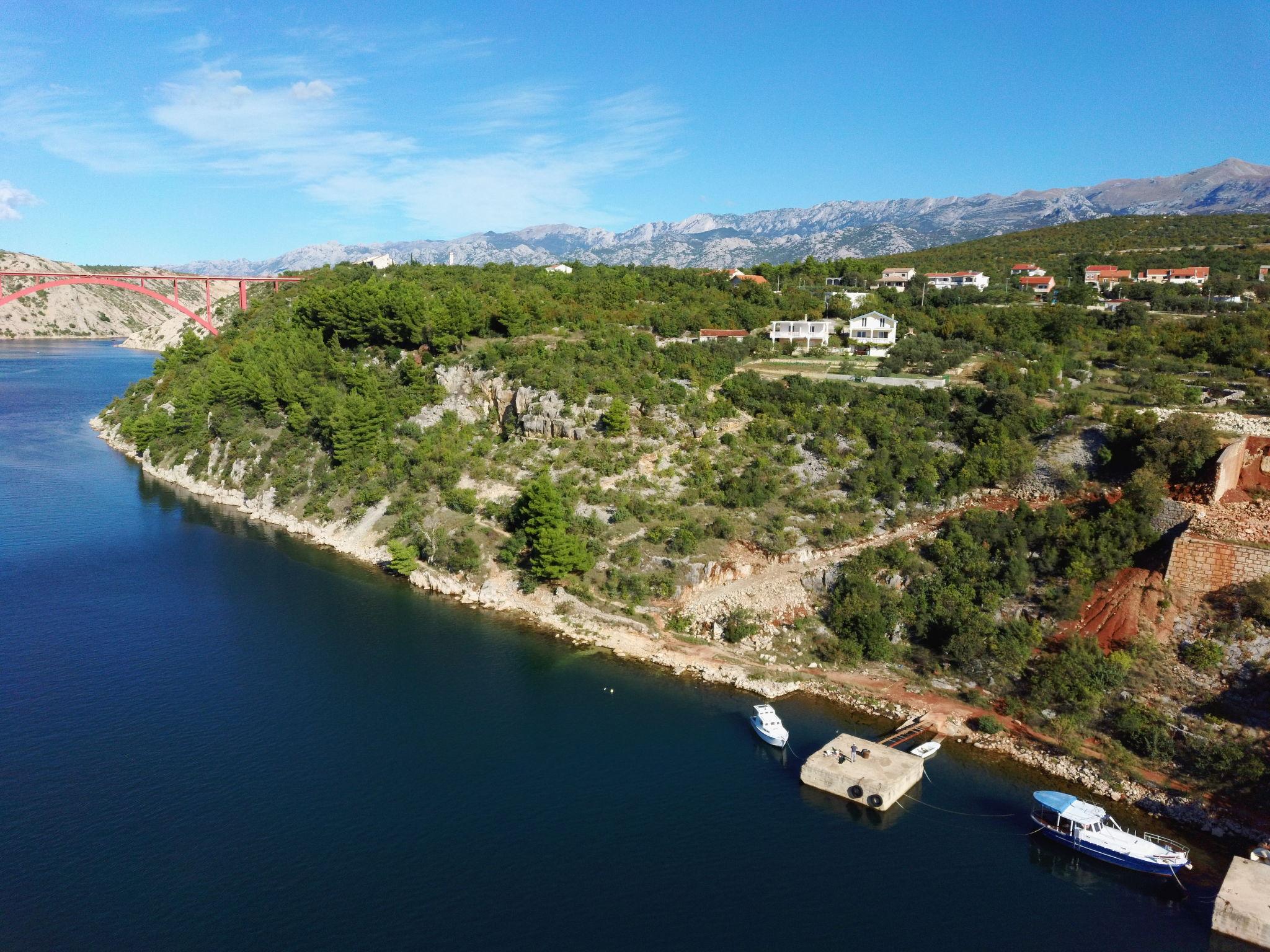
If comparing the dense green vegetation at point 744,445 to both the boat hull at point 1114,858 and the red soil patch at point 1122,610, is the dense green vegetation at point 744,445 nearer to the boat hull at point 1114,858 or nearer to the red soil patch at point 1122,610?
the red soil patch at point 1122,610

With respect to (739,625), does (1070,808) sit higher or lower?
lower

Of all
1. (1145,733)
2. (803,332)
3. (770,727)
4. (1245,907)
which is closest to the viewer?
(1245,907)

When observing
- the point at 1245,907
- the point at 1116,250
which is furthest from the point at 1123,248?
the point at 1245,907

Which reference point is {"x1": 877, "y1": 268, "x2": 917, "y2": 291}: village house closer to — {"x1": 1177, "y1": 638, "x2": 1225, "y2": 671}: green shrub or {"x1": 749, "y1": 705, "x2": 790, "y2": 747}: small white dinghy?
{"x1": 1177, "y1": 638, "x2": 1225, "y2": 671}: green shrub

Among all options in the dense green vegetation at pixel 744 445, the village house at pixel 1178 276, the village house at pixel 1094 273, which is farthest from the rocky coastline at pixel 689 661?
the village house at pixel 1094 273

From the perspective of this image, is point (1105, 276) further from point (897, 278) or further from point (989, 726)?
point (989, 726)
